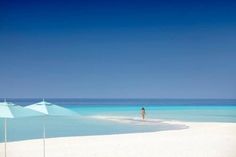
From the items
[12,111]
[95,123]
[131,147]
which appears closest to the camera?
[12,111]

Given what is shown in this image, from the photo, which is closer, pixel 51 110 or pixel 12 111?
pixel 12 111

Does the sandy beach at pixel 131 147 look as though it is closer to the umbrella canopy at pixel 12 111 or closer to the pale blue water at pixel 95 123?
the umbrella canopy at pixel 12 111

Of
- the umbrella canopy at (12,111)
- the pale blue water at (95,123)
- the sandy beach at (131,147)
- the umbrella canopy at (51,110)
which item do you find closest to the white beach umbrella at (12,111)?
the umbrella canopy at (12,111)

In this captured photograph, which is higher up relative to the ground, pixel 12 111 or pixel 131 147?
pixel 12 111

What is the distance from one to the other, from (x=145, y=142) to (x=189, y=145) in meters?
1.78

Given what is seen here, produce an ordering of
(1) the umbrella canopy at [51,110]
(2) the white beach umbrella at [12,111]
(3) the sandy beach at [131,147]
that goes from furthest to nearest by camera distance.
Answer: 1. (3) the sandy beach at [131,147]
2. (1) the umbrella canopy at [51,110]
3. (2) the white beach umbrella at [12,111]

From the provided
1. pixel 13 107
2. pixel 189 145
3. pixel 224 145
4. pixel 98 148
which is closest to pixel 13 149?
pixel 98 148

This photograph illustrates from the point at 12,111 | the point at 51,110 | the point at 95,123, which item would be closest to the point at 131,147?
the point at 51,110

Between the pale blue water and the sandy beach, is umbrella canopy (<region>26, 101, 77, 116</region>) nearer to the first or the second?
the sandy beach

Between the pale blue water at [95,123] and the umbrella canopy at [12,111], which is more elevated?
the umbrella canopy at [12,111]

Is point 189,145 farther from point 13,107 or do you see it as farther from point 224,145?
point 13,107

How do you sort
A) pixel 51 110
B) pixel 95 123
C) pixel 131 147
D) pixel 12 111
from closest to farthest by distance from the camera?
pixel 12 111 < pixel 51 110 < pixel 131 147 < pixel 95 123

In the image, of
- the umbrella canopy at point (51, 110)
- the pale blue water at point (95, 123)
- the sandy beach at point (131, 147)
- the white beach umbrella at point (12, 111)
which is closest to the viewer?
the white beach umbrella at point (12, 111)

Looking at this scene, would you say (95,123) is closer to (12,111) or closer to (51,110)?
(51,110)
